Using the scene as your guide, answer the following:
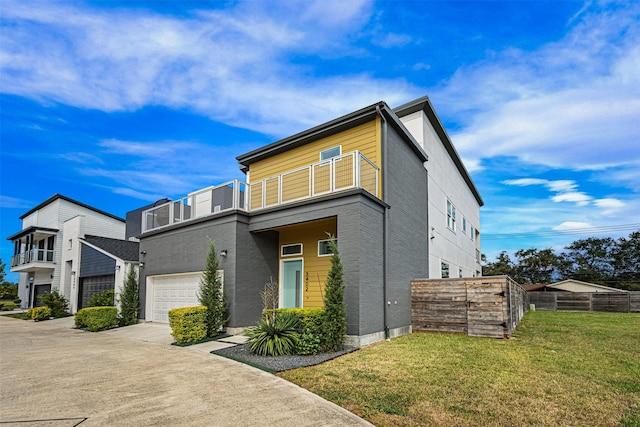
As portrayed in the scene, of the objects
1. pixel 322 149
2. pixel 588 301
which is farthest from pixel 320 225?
pixel 588 301

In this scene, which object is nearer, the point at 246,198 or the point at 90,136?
the point at 246,198

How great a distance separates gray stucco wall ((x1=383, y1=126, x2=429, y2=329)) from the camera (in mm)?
10953

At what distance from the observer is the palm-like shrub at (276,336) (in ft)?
26.4

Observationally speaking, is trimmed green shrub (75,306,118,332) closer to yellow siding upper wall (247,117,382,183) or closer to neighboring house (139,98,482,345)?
neighboring house (139,98,482,345)

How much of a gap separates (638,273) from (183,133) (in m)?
52.5

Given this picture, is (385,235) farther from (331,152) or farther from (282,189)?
(282,189)

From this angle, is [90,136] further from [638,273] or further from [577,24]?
[638,273]

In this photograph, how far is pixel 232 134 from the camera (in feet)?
62.4

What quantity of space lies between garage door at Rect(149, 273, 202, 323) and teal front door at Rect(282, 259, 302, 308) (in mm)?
2985

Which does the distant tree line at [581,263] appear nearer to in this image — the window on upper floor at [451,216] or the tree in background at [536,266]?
the tree in background at [536,266]

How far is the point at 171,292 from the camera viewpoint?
13875 mm

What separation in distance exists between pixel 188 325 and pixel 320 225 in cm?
489

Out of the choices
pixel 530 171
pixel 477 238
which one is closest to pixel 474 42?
pixel 477 238

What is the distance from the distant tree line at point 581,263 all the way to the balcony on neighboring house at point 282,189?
135 feet
